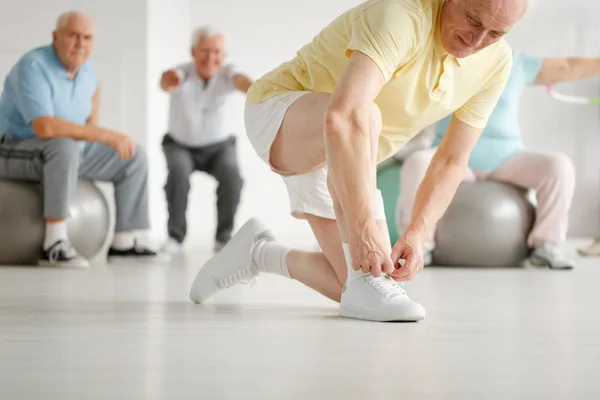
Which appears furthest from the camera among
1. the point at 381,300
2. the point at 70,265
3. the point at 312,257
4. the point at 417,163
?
the point at 417,163

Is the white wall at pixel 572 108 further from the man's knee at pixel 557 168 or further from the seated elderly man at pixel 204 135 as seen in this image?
the man's knee at pixel 557 168

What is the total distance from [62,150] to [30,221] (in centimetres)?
32

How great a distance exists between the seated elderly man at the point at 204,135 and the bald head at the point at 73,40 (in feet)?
3.53

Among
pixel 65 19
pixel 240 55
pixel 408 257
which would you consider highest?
pixel 240 55

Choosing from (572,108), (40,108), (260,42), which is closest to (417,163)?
(40,108)

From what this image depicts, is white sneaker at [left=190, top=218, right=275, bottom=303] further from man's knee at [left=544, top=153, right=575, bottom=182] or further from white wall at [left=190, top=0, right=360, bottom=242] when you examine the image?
white wall at [left=190, top=0, right=360, bottom=242]

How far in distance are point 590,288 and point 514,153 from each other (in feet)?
4.17

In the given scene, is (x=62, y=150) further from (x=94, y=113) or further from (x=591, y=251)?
(x=591, y=251)

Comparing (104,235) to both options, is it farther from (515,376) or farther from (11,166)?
(515,376)

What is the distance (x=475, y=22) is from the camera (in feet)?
6.44

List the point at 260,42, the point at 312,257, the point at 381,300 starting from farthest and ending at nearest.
A: the point at 260,42, the point at 312,257, the point at 381,300

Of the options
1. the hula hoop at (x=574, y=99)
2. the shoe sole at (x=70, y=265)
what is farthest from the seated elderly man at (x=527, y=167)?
the hula hoop at (x=574, y=99)

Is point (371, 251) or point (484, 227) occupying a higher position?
point (371, 251)

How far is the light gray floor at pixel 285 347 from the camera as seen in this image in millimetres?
1290
